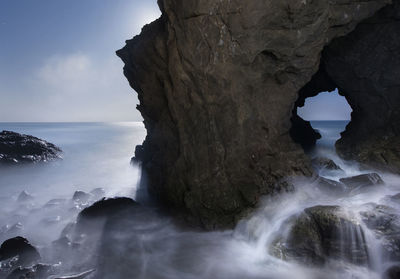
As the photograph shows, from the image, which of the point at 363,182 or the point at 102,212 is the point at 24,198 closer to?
the point at 102,212

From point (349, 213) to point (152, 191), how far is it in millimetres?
8456

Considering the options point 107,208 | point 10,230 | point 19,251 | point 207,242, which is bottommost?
point 10,230

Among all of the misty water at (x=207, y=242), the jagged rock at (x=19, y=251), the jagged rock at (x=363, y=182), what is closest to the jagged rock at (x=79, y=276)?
the misty water at (x=207, y=242)

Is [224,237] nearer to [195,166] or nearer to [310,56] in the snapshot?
[195,166]

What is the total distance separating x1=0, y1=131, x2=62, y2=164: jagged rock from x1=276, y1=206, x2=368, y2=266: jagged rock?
26.8 m

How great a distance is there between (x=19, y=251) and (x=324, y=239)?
8.82 metres

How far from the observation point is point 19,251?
8242 mm

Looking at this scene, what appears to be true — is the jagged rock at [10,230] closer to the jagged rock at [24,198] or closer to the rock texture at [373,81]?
the jagged rock at [24,198]

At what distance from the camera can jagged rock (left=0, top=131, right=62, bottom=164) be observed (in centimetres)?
2612

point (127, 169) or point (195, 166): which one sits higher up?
point (195, 166)

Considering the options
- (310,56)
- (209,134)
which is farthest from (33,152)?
(310,56)

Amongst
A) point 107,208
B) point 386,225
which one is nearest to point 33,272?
point 107,208

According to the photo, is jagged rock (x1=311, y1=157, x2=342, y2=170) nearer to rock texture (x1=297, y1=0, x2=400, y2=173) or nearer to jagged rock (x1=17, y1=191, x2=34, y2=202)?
rock texture (x1=297, y1=0, x2=400, y2=173)

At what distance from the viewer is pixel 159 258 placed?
8078 mm
